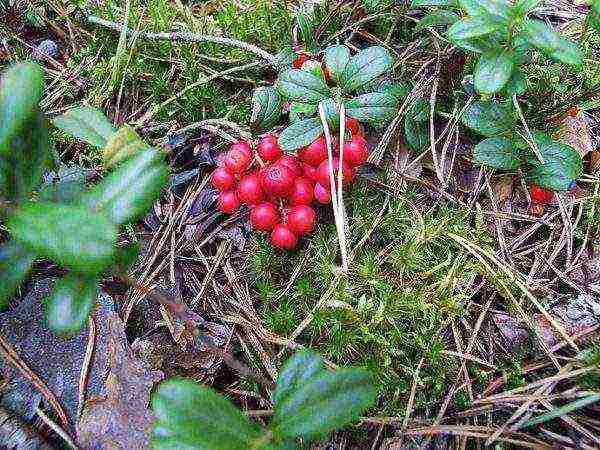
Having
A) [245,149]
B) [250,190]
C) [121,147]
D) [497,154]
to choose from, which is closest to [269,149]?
[245,149]

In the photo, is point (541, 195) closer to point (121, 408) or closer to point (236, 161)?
point (236, 161)

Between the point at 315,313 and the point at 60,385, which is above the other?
the point at 60,385

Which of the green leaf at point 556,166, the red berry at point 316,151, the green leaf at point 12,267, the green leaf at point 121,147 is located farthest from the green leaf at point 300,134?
the green leaf at point 12,267

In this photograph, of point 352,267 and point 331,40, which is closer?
point 352,267

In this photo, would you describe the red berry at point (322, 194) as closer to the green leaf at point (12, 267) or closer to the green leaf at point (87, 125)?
the green leaf at point (87, 125)

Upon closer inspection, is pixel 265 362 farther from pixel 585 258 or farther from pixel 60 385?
pixel 585 258

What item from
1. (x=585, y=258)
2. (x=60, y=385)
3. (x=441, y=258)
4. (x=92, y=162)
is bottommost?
(x=585, y=258)

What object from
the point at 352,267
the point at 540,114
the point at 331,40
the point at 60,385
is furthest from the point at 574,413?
the point at 331,40
